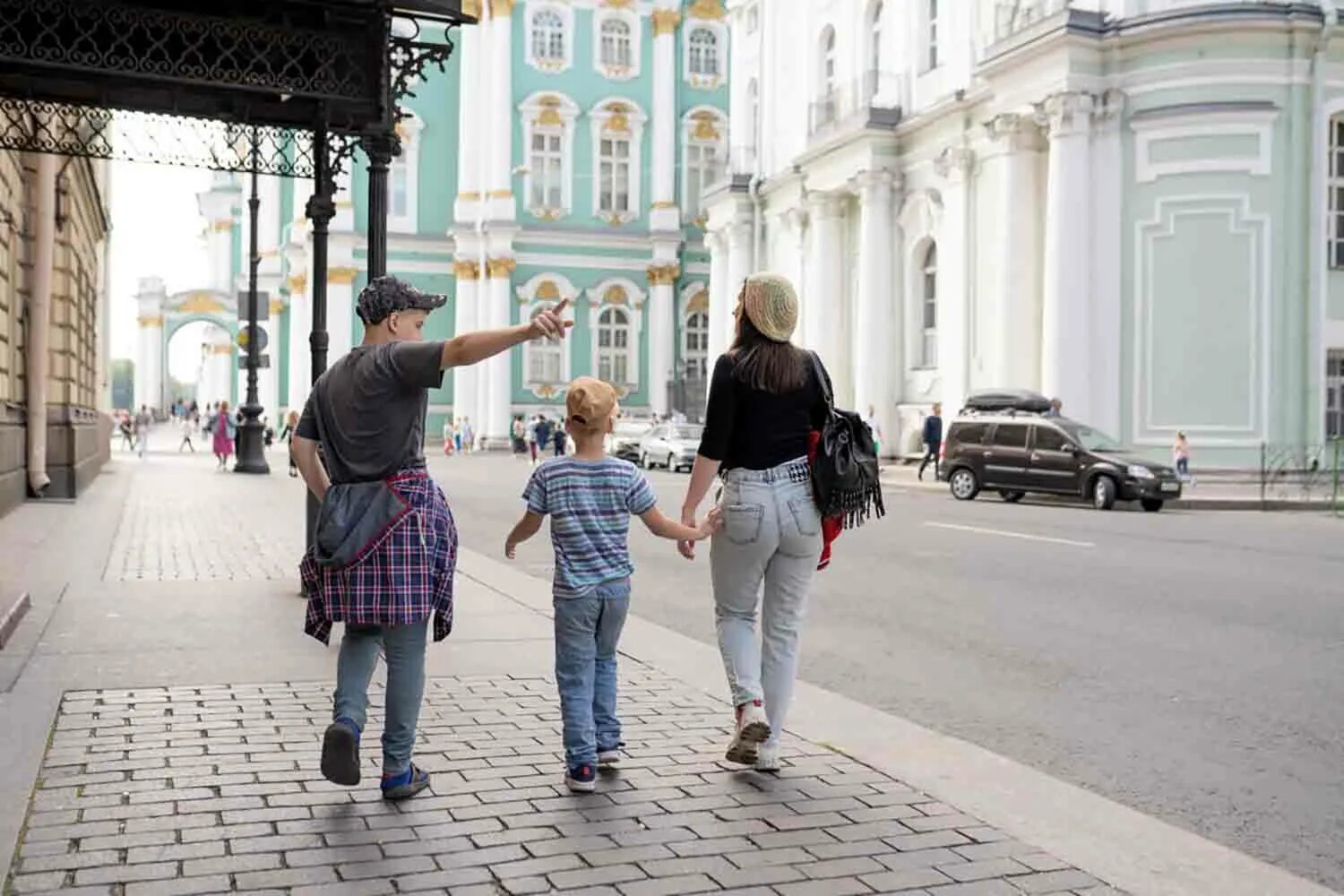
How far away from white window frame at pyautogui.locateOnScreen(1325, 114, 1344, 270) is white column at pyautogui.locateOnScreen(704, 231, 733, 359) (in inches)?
810

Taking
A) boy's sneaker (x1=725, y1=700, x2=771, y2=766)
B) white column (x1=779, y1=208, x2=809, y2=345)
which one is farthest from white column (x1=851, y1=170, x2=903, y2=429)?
boy's sneaker (x1=725, y1=700, x2=771, y2=766)

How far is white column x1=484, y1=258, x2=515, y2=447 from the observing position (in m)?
53.0

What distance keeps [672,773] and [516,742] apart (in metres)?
0.80

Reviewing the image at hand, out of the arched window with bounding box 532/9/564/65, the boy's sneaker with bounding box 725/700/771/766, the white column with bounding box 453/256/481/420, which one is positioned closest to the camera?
the boy's sneaker with bounding box 725/700/771/766

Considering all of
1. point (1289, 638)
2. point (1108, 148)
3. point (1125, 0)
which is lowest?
point (1289, 638)

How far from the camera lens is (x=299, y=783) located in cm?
534

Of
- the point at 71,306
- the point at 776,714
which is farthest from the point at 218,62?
the point at 71,306

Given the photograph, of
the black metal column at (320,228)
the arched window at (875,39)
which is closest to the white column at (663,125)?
the arched window at (875,39)

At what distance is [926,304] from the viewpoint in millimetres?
36156

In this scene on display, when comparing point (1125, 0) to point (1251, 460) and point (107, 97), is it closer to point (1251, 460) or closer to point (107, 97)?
point (1251, 460)

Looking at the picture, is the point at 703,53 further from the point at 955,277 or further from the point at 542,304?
the point at 955,277

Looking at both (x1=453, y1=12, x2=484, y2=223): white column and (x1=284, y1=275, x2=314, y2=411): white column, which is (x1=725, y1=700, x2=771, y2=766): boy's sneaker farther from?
(x1=284, y1=275, x2=314, y2=411): white column

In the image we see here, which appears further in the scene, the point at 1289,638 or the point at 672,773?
the point at 1289,638

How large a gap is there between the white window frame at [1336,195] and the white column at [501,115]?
106 feet
